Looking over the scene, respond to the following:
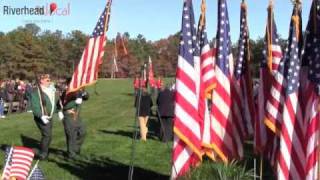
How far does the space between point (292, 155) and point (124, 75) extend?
11349 cm

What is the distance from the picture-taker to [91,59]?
39.0ft

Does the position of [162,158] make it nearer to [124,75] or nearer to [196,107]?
[196,107]

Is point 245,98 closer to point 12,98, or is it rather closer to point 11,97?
point 11,97

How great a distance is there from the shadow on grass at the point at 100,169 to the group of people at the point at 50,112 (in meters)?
0.50

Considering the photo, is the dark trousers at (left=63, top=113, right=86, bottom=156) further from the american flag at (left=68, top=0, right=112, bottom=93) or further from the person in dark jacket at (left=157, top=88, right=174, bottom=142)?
the person in dark jacket at (left=157, top=88, right=174, bottom=142)

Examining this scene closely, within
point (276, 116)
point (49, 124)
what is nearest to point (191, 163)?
point (276, 116)

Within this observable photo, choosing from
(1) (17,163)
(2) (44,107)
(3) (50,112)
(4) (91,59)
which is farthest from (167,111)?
(1) (17,163)

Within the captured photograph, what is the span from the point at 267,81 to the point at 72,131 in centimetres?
609

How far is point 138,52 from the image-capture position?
13462 centimetres

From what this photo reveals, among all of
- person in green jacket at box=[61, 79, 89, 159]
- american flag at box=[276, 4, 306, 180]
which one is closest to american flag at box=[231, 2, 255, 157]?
american flag at box=[276, 4, 306, 180]

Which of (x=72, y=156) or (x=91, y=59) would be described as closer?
(x=91, y=59)

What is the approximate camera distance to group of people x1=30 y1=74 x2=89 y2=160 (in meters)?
13.7

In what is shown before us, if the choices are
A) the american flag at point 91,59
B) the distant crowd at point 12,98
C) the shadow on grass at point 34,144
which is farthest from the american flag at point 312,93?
the distant crowd at point 12,98

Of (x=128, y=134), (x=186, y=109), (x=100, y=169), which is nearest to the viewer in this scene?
(x=186, y=109)
